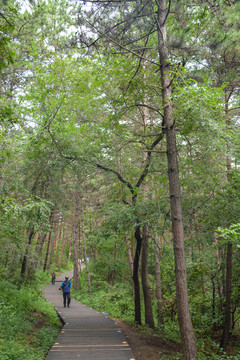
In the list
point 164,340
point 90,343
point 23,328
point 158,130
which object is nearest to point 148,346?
point 164,340

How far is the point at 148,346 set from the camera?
7.46 m

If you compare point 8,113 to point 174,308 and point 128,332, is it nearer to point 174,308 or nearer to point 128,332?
point 128,332

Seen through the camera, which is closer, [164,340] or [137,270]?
[164,340]

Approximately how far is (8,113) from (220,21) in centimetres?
570

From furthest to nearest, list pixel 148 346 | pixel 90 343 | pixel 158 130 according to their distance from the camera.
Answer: pixel 158 130
pixel 148 346
pixel 90 343

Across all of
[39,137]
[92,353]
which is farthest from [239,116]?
[92,353]

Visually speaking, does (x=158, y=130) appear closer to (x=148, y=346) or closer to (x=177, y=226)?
(x=177, y=226)

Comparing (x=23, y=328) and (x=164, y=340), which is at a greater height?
(x=23, y=328)

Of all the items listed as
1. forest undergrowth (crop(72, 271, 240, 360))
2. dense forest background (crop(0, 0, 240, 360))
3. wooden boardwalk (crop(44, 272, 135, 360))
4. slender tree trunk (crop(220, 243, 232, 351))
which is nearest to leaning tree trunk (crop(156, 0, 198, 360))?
dense forest background (crop(0, 0, 240, 360))

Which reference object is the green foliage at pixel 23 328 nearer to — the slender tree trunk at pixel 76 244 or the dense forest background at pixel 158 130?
the dense forest background at pixel 158 130

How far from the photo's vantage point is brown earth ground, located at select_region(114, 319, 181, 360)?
6.74 metres

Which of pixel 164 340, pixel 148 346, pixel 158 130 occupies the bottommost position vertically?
pixel 164 340

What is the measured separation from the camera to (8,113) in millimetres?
5004

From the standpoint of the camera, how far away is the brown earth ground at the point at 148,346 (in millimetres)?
6741
